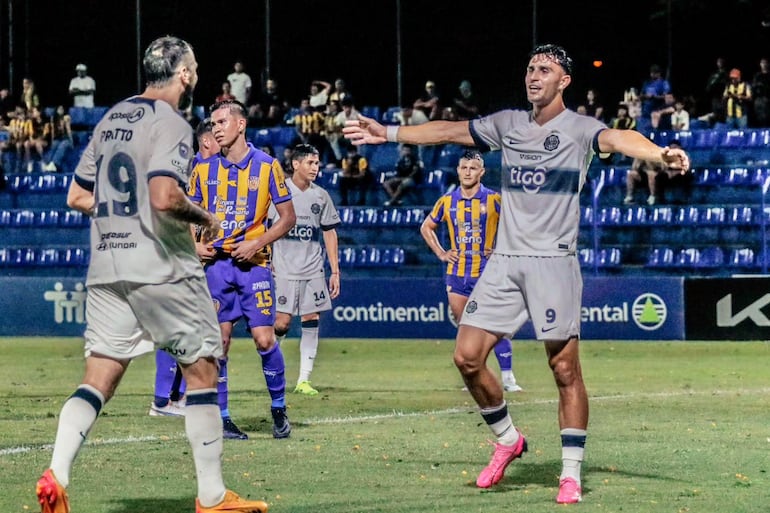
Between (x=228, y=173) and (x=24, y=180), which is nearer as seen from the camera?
(x=228, y=173)

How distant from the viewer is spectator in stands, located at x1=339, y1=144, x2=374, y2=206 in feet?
87.7

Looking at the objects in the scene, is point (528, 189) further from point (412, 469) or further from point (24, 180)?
point (24, 180)

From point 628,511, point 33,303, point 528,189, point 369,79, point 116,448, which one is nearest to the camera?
point 628,511

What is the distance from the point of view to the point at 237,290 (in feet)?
33.3

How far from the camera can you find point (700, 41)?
29.7 meters

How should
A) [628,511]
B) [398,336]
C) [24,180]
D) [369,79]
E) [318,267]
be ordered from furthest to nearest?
[369,79], [24,180], [398,336], [318,267], [628,511]

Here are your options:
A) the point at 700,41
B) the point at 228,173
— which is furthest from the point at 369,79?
the point at 228,173

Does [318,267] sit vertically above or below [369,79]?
below

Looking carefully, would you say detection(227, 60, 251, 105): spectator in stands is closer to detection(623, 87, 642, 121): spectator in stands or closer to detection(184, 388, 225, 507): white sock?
detection(623, 87, 642, 121): spectator in stands

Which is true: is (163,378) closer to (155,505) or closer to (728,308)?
(155,505)

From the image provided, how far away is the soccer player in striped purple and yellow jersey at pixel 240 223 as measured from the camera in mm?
10031

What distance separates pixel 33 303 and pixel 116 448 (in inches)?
594

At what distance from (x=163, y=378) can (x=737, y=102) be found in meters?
17.1

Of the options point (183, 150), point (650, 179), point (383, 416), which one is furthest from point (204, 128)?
point (650, 179)
